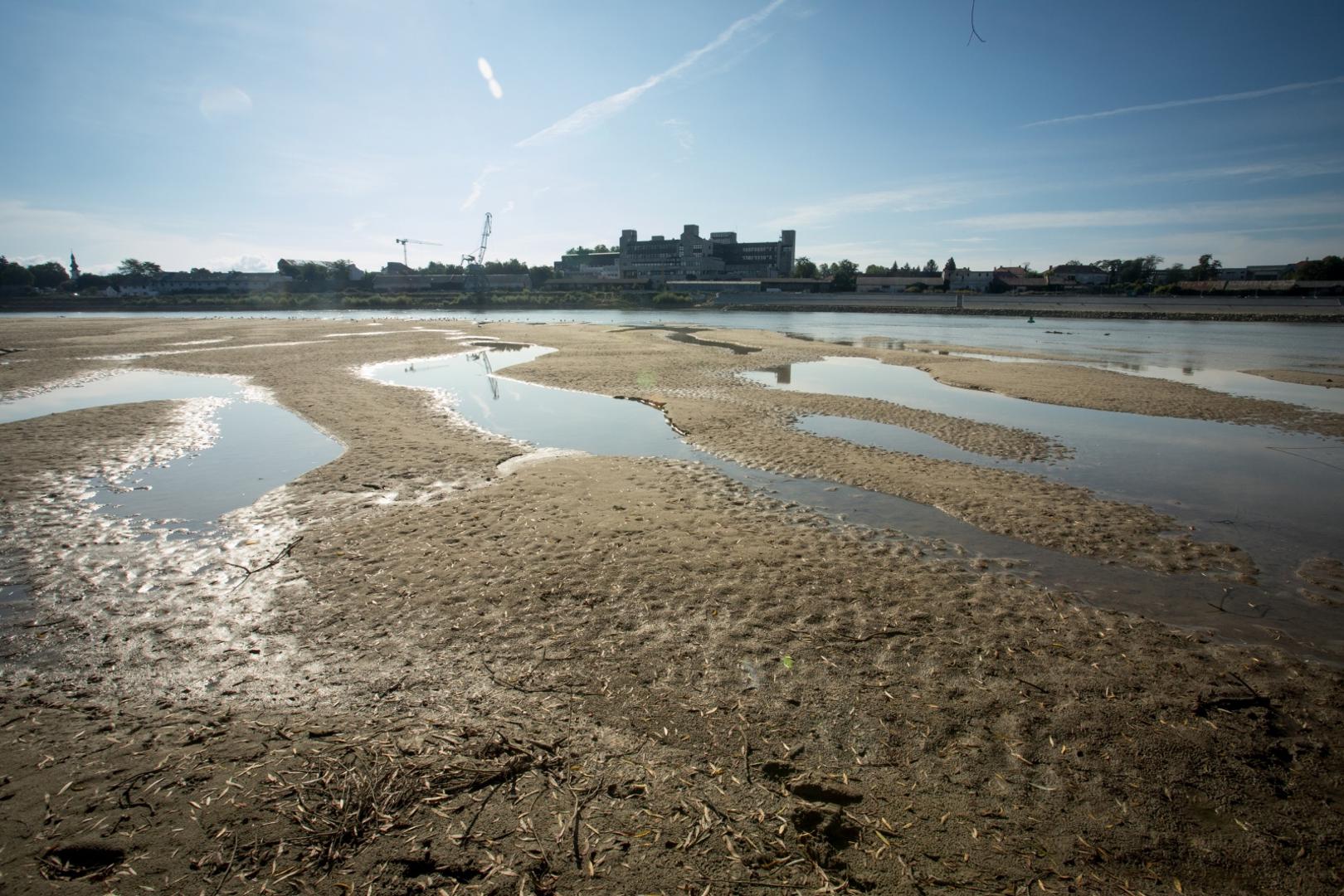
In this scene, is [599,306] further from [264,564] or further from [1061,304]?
[264,564]

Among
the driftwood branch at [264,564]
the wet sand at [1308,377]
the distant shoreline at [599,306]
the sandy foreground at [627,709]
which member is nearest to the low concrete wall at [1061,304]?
the distant shoreline at [599,306]

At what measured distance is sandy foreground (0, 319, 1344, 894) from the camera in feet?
12.8

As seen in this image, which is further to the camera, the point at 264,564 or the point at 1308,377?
the point at 1308,377

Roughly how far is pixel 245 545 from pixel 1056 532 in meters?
12.7

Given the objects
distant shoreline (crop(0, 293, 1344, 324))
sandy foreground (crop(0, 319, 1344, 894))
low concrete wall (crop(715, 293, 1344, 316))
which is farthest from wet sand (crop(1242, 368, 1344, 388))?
low concrete wall (crop(715, 293, 1344, 316))

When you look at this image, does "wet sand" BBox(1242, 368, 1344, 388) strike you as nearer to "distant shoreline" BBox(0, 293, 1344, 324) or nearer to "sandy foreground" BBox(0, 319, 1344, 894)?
"sandy foreground" BBox(0, 319, 1344, 894)

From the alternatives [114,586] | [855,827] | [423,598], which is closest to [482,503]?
[423,598]

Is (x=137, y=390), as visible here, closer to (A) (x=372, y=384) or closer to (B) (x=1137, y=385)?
(A) (x=372, y=384)

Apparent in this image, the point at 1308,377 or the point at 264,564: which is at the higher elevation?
the point at 1308,377

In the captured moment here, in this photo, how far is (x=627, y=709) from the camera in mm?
5395

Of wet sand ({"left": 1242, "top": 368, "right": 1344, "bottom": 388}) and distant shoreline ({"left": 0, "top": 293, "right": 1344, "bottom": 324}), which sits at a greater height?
distant shoreline ({"left": 0, "top": 293, "right": 1344, "bottom": 324})

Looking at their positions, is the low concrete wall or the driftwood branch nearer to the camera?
the driftwood branch

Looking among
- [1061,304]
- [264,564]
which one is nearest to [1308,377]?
[264,564]

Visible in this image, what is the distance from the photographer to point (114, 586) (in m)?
Result: 7.75
